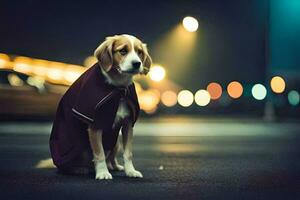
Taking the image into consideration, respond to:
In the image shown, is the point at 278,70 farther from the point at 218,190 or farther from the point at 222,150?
the point at 218,190

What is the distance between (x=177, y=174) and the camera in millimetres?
9008

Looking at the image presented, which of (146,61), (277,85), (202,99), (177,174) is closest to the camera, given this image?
(146,61)

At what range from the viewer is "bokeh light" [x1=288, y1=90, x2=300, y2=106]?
117ft

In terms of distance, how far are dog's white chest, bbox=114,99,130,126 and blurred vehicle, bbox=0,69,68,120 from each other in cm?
1355

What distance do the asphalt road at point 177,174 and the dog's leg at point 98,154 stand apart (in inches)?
4.4

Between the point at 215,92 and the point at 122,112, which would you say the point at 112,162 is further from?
the point at 215,92

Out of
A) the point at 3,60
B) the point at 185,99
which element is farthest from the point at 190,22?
the point at 3,60

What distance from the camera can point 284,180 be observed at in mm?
8508

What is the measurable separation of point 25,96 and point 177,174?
1343cm

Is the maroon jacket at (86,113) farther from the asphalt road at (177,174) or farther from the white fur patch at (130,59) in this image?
the asphalt road at (177,174)

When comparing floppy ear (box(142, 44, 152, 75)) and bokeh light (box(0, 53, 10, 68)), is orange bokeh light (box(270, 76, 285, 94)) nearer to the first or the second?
bokeh light (box(0, 53, 10, 68))

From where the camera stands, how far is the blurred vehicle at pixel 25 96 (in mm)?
21719

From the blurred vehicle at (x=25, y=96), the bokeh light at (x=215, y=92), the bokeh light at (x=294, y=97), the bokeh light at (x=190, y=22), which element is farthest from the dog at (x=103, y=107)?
the bokeh light at (x=215, y=92)

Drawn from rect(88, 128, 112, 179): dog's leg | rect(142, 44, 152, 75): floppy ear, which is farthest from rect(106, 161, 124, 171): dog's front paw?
rect(142, 44, 152, 75): floppy ear
